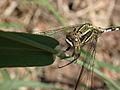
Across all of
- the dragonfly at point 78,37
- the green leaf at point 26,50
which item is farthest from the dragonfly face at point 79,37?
the green leaf at point 26,50

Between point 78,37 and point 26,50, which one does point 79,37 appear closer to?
point 78,37

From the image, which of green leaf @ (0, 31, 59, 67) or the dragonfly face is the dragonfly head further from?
green leaf @ (0, 31, 59, 67)

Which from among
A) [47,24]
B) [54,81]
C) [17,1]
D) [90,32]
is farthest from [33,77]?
[90,32]

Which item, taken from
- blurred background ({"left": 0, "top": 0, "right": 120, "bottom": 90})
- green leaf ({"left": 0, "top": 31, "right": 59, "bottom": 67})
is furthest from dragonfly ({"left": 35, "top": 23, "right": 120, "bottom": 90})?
blurred background ({"left": 0, "top": 0, "right": 120, "bottom": 90})

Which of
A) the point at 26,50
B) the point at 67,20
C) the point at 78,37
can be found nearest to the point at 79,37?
the point at 78,37

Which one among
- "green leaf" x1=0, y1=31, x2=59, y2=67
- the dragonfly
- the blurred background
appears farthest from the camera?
the blurred background

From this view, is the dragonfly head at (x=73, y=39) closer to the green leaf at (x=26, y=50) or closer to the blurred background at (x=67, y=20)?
the green leaf at (x=26, y=50)

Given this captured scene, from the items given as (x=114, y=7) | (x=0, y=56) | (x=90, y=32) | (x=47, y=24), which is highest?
Result: (x=114, y=7)

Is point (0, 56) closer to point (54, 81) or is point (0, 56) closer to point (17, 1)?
point (54, 81)
